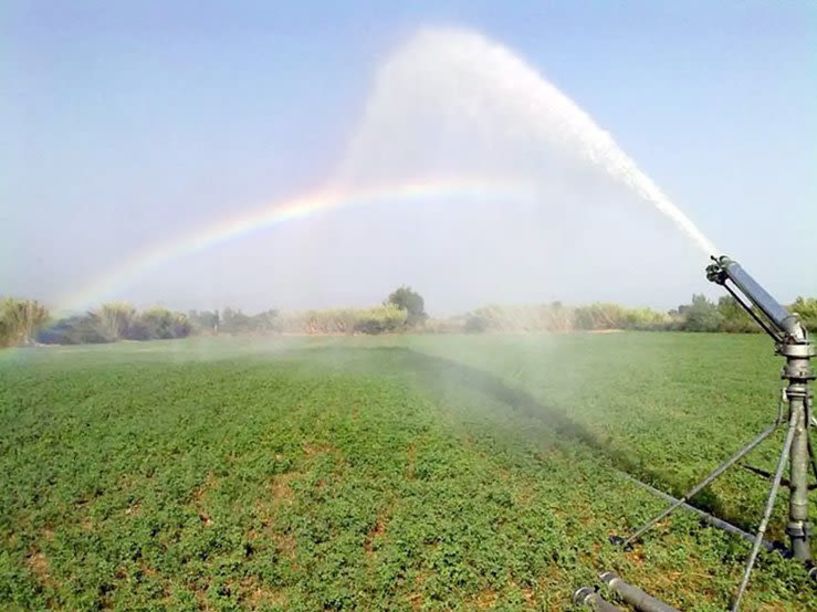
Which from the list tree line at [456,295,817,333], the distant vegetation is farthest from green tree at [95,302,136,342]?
tree line at [456,295,817,333]

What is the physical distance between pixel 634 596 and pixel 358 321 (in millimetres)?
39599

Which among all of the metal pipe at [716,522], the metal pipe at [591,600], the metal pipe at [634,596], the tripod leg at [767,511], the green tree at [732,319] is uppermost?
the green tree at [732,319]

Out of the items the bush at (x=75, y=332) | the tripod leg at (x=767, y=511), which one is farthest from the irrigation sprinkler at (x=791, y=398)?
the bush at (x=75, y=332)

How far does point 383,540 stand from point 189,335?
37.1m

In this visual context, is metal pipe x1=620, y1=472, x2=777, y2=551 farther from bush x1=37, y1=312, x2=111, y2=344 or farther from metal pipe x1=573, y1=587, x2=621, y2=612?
bush x1=37, y1=312, x2=111, y2=344

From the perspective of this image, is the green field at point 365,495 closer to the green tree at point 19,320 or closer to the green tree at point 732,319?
the green tree at point 19,320

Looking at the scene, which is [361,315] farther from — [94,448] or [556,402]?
[94,448]

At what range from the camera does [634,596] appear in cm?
478

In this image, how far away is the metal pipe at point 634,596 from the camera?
4.57 metres

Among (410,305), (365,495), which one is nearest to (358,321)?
(410,305)

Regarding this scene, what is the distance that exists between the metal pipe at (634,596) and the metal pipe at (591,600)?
145mm

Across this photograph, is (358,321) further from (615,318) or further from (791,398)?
(791,398)

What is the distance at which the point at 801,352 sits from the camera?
4.56 metres

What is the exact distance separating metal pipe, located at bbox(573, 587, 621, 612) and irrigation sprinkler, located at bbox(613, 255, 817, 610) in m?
0.87
